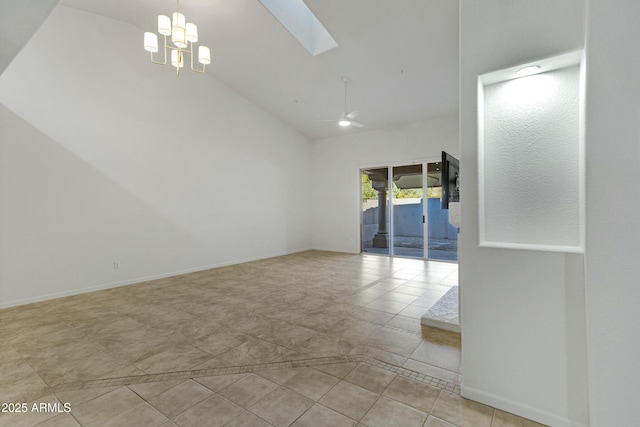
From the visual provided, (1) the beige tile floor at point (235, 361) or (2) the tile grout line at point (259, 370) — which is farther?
(2) the tile grout line at point (259, 370)

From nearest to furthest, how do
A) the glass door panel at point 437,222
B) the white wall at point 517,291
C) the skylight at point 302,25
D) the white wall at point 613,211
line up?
the white wall at point 613,211
the white wall at point 517,291
the skylight at point 302,25
the glass door panel at point 437,222

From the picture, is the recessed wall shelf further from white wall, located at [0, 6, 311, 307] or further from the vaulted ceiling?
white wall, located at [0, 6, 311, 307]

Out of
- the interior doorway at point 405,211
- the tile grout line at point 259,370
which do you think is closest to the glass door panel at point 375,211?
the interior doorway at point 405,211

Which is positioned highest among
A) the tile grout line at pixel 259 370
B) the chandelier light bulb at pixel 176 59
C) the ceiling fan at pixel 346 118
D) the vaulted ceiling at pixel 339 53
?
the vaulted ceiling at pixel 339 53

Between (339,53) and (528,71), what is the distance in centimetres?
360

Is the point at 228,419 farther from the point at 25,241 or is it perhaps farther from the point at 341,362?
the point at 25,241

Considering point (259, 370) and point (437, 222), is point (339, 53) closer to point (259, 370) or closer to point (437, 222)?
point (259, 370)

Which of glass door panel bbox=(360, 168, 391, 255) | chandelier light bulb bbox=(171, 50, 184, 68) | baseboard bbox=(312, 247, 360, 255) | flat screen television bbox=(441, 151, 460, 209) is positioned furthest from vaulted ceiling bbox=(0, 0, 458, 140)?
baseboard bbox=(312, 247, 360, 255)

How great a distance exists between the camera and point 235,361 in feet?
7.55

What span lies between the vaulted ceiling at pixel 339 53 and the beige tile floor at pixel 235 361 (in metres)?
3.68

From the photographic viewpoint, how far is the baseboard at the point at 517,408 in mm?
1543

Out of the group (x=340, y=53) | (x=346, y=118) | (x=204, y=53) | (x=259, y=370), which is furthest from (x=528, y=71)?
(x=204, y=53)

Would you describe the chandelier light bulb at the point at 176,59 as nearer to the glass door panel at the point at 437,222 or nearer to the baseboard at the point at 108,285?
the baseboard at the point at 108,285

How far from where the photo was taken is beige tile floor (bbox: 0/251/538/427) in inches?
67.1
